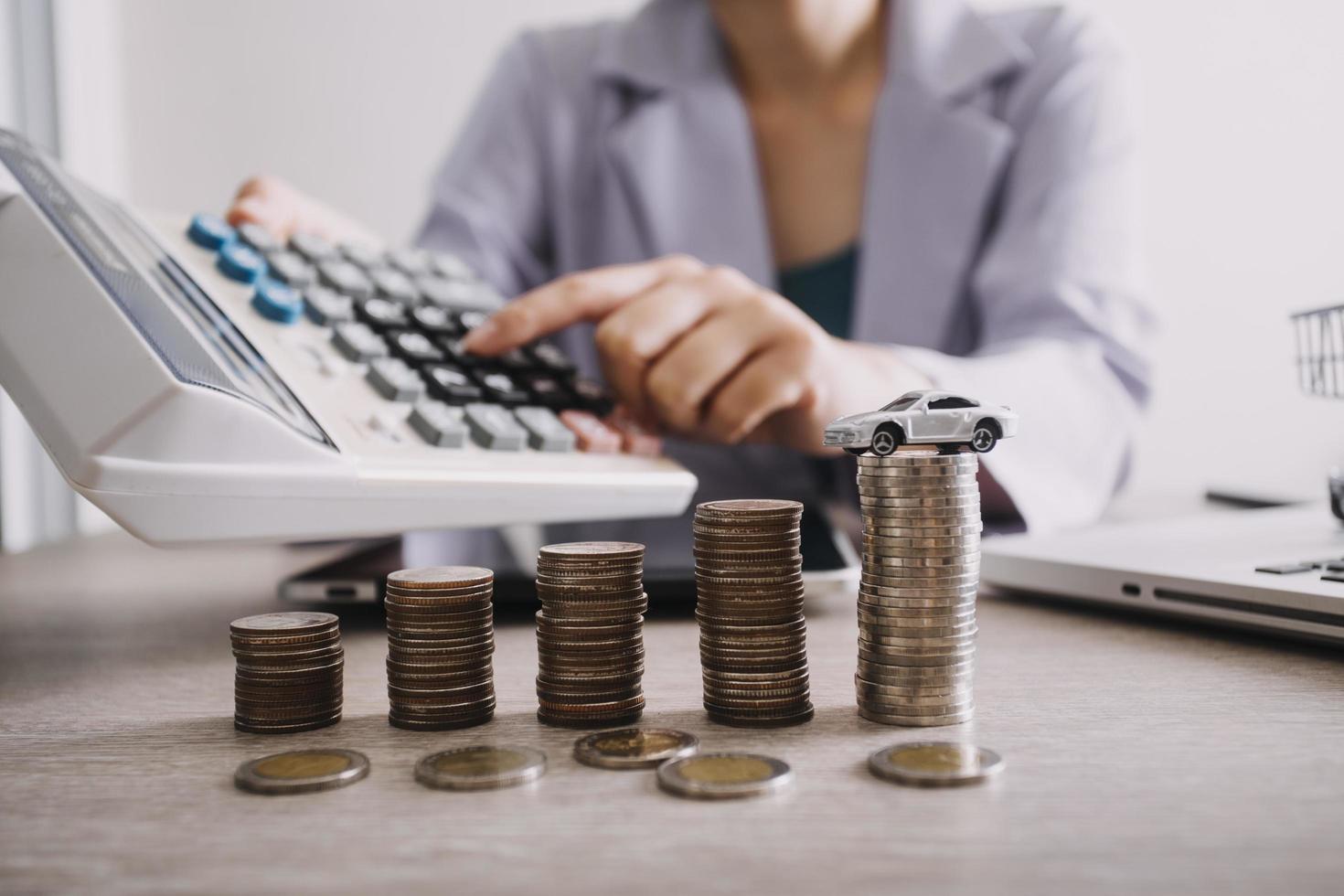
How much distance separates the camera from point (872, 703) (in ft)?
1.22

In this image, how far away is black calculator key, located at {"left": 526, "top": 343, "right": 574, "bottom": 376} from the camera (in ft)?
2.31

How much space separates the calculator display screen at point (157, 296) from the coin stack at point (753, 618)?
0.20 meters

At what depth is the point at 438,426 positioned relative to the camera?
53 cm

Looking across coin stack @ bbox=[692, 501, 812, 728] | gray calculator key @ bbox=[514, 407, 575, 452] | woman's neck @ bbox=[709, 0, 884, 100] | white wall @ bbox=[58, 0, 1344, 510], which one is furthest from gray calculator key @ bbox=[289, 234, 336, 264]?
white wall @ bbox=[58, 0, 1344, 510]

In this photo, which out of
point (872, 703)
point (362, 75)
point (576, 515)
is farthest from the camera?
point (362, 75)

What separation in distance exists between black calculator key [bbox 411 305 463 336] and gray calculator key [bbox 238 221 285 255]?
0.11m

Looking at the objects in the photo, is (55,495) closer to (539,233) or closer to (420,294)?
(539,233)

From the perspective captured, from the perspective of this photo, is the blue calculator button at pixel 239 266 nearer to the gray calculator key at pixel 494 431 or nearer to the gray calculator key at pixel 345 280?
the gray calculator key at pixel 345 280

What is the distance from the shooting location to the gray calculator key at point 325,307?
626 mm

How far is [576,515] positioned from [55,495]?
139cm

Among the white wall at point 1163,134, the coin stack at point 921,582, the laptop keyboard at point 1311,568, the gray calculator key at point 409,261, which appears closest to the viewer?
the coin stack at point 921,582

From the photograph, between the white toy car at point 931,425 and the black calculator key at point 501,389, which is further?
the black calculator key at point 501,389

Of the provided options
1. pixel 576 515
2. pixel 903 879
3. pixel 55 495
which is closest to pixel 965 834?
pixel 903 879

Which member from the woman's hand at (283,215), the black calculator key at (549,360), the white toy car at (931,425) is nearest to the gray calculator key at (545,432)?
the black calculator key at (549,360)
